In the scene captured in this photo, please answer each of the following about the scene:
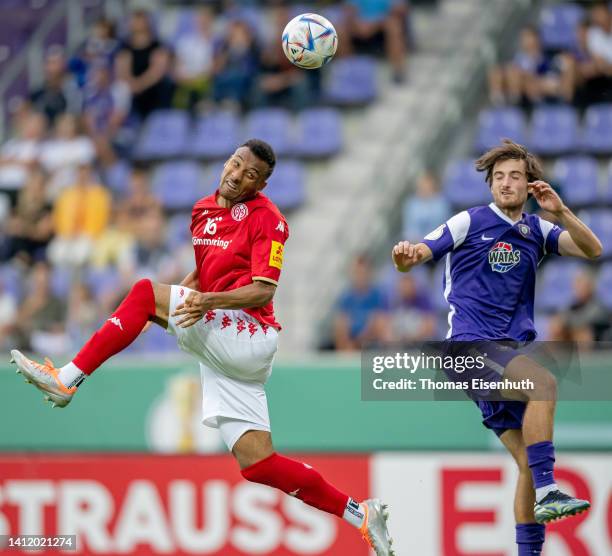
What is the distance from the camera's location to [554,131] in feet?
47.6

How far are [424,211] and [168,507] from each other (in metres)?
4.76

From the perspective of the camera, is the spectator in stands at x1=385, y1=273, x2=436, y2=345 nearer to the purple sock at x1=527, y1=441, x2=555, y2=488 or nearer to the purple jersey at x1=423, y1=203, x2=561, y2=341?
the purple jersey at x1=423, y1=203, x2=561, y2=341

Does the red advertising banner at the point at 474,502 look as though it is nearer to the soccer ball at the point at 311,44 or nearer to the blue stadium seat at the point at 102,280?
the soccer ball at the point at 311,44

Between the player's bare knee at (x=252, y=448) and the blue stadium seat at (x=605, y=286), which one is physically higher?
the blue stadium seat at (x=605, y=286)

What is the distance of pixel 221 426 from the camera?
7.92 meters

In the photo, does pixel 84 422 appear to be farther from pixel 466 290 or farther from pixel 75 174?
pixel 466 290

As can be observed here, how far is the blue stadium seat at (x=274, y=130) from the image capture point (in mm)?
15484

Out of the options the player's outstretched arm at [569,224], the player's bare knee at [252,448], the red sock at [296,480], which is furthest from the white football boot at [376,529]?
the player's outstretched arm at [569,224]

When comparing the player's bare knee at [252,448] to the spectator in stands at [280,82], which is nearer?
the player's bare knee at [252,448]

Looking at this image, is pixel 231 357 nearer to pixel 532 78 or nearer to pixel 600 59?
pixel 532 78

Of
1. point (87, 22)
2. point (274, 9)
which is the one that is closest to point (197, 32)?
point (274, 9)

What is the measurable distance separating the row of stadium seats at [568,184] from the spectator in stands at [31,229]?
15.1ft

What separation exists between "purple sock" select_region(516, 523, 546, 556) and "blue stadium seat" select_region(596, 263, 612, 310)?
5425mm

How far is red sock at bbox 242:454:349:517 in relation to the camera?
25.7ft
